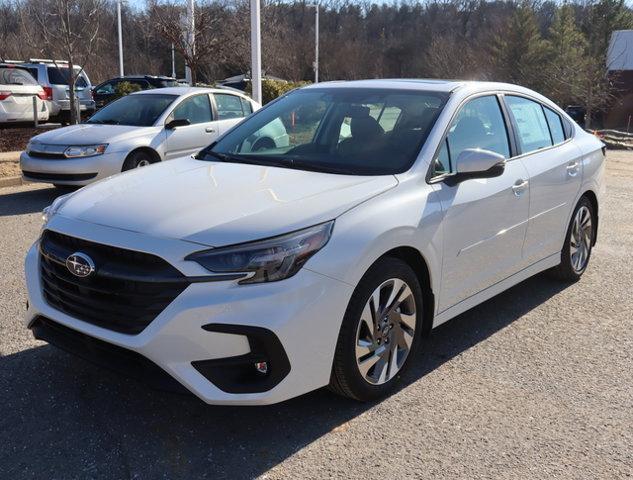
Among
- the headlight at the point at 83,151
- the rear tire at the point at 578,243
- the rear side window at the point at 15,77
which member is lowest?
the rear tire at the point at 578,243

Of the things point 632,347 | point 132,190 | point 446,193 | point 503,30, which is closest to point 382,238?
point 446,193

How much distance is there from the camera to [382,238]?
3256 mm

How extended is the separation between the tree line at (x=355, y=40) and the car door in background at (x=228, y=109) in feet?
18.6

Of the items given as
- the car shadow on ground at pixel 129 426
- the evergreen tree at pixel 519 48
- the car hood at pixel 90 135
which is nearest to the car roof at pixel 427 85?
the car shadow on ground at pixel 129 426

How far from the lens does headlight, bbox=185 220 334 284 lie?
9.38ft

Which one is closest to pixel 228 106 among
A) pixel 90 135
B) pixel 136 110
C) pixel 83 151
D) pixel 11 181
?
pixel 136 110

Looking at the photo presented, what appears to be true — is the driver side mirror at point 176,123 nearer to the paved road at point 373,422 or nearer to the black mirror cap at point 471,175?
the paved road at point 373,422

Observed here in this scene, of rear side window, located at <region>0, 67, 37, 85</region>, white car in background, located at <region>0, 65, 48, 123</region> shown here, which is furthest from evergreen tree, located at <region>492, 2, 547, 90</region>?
white car in background, located at <region>0, 65, 48, 123</region>

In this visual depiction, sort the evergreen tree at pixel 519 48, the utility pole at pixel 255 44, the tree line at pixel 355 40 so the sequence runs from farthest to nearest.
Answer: the evergreen tree at pixel 519 48
the tree line at pixel 355 40
the utility pole at pixel 255 44

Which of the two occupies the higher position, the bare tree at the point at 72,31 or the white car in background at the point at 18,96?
the bare tree at the point at 72,31

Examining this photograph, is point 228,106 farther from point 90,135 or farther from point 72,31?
point 72,31

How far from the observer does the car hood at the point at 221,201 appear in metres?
2.98

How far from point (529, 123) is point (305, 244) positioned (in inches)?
107

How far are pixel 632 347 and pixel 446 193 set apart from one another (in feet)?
5.84
